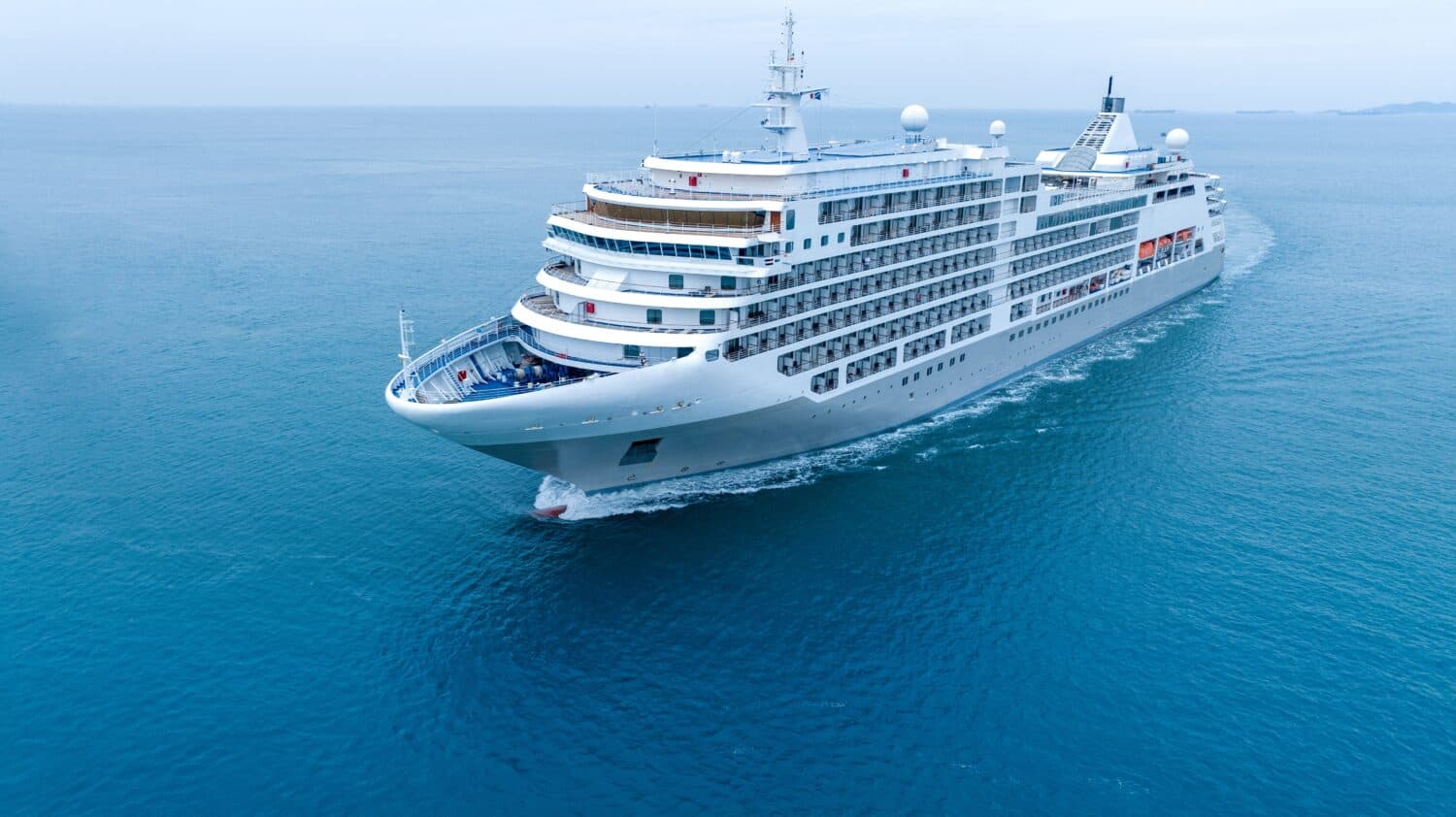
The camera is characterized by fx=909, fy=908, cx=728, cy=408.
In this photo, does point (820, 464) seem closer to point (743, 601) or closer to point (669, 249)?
point (743, 601)

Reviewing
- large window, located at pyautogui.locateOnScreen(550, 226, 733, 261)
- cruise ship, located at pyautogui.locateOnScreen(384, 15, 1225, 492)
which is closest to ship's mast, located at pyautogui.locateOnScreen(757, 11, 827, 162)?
cruise ship, located at pyautogui.locateOnScreen(384, 15, 1225, 492)

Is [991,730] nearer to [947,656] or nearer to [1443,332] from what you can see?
[947,656]

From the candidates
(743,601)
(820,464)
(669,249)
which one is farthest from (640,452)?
(820,464)

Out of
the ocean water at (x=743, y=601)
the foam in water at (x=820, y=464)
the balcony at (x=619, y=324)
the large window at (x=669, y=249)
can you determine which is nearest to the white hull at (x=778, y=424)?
the foam in water at (x=820, y=464)

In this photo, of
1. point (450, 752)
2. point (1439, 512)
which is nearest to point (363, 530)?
point (450, 752)

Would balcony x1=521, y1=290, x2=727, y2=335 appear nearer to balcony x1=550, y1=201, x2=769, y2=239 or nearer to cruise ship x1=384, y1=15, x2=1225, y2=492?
cruise ship x1=384, y1=15, x2=1225, y2=492

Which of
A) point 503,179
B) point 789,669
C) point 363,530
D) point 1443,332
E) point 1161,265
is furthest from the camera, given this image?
point 503,179
